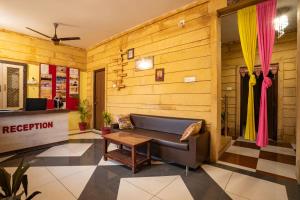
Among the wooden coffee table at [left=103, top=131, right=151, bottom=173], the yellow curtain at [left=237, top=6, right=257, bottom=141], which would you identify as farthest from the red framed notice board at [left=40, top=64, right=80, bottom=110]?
the yellow curtain at [left=237, top=6, right=257, bottom=141]

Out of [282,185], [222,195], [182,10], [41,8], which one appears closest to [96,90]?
[41,8]

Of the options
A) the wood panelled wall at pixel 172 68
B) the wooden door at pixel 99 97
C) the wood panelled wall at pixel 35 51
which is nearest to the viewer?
the wood panelled wall at pixel 172 68

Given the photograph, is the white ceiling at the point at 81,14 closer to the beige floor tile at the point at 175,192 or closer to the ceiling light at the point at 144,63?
the ceiling light at the point at 144,63

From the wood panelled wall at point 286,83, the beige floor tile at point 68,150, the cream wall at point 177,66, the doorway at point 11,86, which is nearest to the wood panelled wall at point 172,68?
the cream wall at point 177,66

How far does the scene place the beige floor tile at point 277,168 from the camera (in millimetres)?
2623

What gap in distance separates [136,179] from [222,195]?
1204 mm

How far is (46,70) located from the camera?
5410 millimetres

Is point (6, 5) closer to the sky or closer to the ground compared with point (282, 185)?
closer to the sky

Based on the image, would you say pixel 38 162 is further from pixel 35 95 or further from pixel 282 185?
pixel 282 185

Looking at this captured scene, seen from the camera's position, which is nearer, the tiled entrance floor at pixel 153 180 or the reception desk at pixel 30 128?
the tiled entrance floor at pixel 153 180

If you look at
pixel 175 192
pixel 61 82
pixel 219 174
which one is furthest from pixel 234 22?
pixel 61 82

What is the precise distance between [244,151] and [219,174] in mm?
1482

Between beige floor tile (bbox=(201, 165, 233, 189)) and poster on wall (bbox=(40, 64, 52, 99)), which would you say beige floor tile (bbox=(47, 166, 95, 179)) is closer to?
beige floor tile (bbox=(201, 165, 233, 189))

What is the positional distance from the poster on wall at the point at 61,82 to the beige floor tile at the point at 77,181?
390cm
